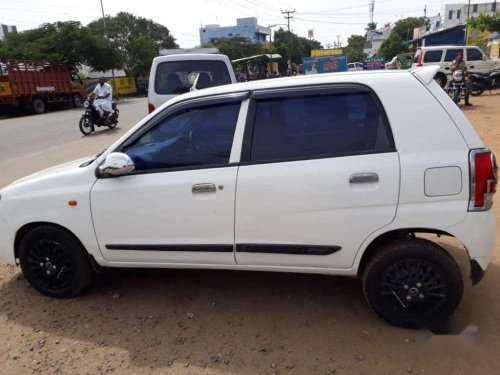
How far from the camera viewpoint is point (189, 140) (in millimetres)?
3197

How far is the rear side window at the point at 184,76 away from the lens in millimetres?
7836

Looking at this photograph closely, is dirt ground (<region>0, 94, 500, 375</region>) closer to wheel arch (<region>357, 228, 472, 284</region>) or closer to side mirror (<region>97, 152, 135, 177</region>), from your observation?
wheel arch (<region>357, 228, 472, 284</region>)

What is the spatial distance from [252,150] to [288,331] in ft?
4.17

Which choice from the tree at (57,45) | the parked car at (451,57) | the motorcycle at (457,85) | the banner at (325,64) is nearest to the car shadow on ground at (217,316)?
the motorcycle at (457,85)

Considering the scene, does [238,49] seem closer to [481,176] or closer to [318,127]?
[318,127]

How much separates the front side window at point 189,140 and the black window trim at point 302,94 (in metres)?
A: 0.11

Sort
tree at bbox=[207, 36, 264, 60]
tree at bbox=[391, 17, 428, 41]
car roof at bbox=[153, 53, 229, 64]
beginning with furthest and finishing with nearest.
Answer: tree at bbox=[391, 17, 428, 41]
tree at bbox=[207, 36, 264, 60]
car roof at bbox=[153, 53, 229, 64]

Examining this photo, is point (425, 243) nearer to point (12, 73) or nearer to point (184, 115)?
point (184, 115)

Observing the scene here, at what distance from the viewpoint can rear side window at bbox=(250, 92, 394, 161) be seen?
2.85 metres

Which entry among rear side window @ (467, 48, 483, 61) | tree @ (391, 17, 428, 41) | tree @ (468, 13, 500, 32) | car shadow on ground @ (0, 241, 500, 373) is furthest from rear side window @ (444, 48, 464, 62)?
tree @ (391, 17, 428, 41)

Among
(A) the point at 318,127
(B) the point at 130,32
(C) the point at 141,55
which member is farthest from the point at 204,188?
(B) the point at 130,32

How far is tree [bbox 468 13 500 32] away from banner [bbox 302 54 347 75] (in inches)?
482

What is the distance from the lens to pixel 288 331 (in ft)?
9.91

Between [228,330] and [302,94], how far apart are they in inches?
67.4
